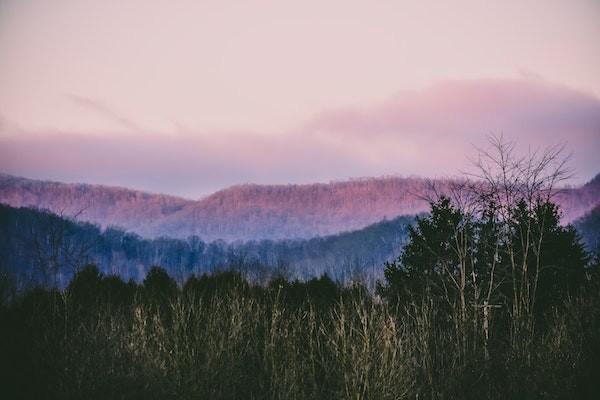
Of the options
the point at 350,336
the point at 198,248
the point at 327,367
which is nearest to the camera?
A: the point at 350,336

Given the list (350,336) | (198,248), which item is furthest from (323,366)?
(198,248)

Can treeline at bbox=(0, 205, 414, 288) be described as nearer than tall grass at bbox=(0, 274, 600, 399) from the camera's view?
No

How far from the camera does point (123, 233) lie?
502 ft

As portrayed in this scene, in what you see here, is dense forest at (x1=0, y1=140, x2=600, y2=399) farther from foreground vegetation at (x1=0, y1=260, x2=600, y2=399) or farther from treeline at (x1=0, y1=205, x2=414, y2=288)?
treeline at (x1=0, y1=205, x2=414, y2=288)

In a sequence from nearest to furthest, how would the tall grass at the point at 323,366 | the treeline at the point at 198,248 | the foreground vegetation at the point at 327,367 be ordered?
the foreground vegetation at the point at 327,367, the tall grass at the point at 323,366, the treeline at the point at 198,248

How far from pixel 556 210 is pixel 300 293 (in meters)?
11.8

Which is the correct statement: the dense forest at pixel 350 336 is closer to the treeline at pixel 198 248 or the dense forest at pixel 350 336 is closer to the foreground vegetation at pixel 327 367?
the foreground vegetation at pixel 327 367

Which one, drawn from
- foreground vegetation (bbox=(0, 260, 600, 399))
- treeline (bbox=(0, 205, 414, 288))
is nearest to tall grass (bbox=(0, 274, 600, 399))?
foreground vegetation (bbox=(0, 260, 600, 399))

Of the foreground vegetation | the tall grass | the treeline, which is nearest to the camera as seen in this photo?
the foreground vegetation

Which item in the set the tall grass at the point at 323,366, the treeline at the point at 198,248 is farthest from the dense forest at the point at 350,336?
the treeline at the point at 198,248

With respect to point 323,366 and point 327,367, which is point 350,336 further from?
point 327,367

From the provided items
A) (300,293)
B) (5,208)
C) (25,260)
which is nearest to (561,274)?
(300,293)

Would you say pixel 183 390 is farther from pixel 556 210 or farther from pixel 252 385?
pixel 556 210

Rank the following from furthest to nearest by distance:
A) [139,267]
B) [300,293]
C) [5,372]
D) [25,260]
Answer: [139,267]
[25,260]
[300,293]
[5,372]
